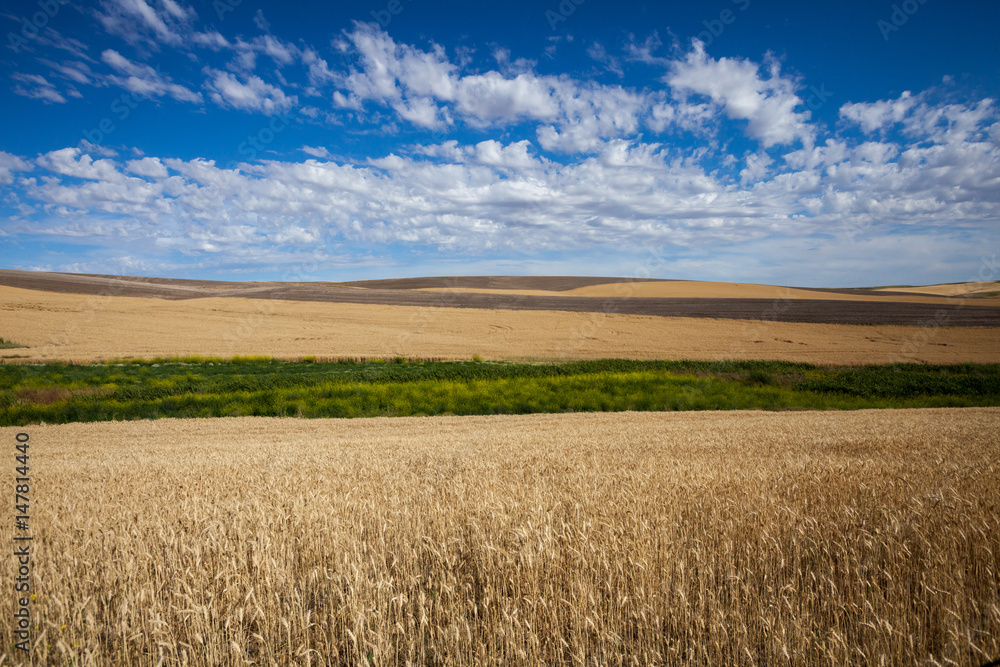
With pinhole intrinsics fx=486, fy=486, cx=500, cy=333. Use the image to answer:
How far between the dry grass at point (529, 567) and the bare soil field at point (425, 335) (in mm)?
28119

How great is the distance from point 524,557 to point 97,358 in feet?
118

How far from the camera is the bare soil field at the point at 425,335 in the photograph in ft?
112

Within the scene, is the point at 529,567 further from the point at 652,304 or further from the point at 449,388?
the point at 652,304

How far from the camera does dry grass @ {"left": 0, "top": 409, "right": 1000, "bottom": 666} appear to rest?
3043mm

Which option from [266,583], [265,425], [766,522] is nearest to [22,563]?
[266,583]

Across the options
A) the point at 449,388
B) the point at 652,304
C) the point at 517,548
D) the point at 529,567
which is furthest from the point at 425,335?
the point at 529,567

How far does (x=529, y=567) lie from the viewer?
12.0ft

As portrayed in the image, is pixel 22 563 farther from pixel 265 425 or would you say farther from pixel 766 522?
pixel 265 425

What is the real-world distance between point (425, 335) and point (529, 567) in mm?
39573

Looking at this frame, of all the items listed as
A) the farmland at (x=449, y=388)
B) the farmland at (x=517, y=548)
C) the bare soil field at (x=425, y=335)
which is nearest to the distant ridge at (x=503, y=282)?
the bare soil field at (x=425, y=335)

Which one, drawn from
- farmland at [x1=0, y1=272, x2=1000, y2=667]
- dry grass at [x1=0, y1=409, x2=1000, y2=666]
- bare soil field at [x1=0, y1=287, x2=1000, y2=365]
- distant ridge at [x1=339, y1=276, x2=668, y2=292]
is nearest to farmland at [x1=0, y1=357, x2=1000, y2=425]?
bare soil field at [x1=0, y1=287, x2=1000, y2=365]

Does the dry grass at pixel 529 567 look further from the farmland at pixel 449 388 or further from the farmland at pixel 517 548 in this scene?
the farmland at pixel 449 388

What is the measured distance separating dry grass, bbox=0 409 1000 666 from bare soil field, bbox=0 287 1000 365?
2812cm

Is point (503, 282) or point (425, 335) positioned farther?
point (503, 282)
